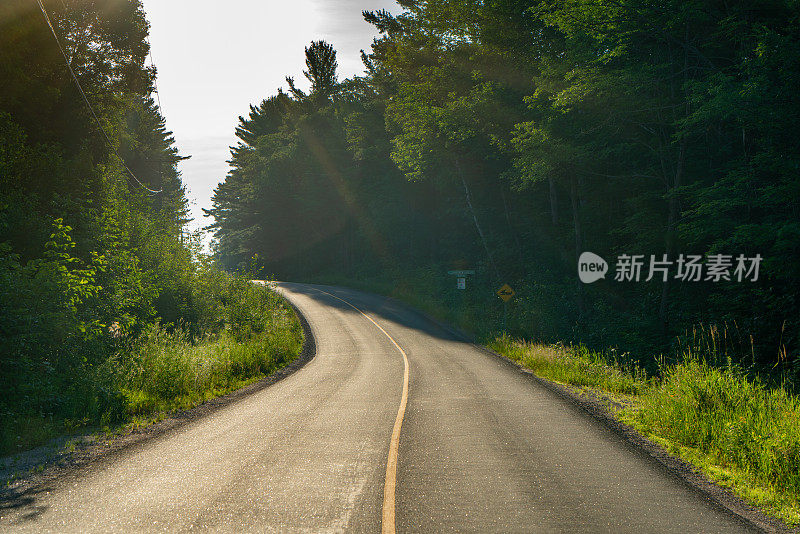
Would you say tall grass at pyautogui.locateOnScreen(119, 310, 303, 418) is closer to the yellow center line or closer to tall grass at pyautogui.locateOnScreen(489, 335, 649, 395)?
the yellow center line

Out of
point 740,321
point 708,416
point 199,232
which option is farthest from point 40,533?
point 199,232

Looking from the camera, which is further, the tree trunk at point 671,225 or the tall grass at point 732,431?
the tree trunk at point 671,225

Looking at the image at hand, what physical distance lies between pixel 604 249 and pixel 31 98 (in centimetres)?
2767

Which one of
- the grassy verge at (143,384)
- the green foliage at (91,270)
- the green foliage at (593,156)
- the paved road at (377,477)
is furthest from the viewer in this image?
the green foliage at (593,156)

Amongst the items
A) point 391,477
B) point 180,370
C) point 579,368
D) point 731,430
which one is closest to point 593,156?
point 579,368

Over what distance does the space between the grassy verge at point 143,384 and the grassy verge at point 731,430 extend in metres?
9.95

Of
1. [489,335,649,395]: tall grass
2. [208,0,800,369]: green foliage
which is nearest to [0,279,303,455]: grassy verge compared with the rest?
[489,335,649,395]: tall grass

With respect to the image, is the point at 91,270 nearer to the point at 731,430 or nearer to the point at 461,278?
the point at 731,430

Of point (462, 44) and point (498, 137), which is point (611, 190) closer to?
point (498, 137)

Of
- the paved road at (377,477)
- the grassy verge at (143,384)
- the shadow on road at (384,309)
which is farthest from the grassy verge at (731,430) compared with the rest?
the shadow on road at (384,309)

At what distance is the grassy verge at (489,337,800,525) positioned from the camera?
6062mm

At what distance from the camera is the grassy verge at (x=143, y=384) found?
8.84 metres

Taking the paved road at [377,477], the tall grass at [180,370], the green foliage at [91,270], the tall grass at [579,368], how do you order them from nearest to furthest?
1. the paved road at [377,477]
2. the green foliage at [91,270]
3. the tall grass at [180,370]
4. the tall grass at [579,368]

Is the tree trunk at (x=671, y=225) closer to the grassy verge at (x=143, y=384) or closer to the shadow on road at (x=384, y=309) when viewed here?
the shadow on road at (x=384, y=309)
